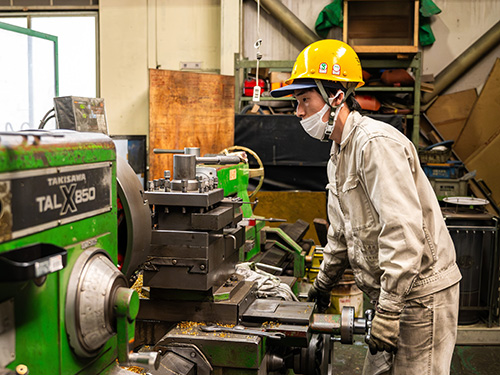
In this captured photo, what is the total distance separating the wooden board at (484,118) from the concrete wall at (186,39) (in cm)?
19

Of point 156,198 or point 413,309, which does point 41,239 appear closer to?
point 156,198

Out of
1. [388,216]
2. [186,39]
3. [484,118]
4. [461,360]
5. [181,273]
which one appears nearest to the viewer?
[388,216]

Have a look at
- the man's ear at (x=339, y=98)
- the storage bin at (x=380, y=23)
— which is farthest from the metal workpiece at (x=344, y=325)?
the storage bin at (x=380, y=23)

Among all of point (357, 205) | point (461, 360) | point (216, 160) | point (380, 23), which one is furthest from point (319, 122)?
point (380, 23)

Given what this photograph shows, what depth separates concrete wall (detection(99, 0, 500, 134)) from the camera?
17.9ft

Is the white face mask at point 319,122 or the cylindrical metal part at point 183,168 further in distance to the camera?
the white face mask at point 319,122

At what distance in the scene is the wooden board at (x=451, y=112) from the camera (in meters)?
5.42

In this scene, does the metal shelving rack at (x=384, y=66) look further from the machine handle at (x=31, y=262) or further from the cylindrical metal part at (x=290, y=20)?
the machine handle at (x=31, y=262)

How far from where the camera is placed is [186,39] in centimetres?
560

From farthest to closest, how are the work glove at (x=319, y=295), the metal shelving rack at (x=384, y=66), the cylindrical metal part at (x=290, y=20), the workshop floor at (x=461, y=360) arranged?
the cylindrical metal part at (x=290, y=20), the metal shelving rack at (x=384, y=66), the workshop floor at (x=461, y=360), the work glove at (x=319, y=295)

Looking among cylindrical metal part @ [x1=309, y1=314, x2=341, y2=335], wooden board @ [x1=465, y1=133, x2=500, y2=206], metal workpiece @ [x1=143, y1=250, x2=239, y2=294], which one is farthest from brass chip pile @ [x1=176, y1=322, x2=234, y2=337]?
wooden board @ [x1=465, y1=133, x2=500, y2=206]

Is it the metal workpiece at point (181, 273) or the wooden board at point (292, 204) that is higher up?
the metal workpiece at point (181, 273)

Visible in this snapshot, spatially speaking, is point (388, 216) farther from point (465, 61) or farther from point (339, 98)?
point (465, 61)

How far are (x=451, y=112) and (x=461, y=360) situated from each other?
9.57ft
